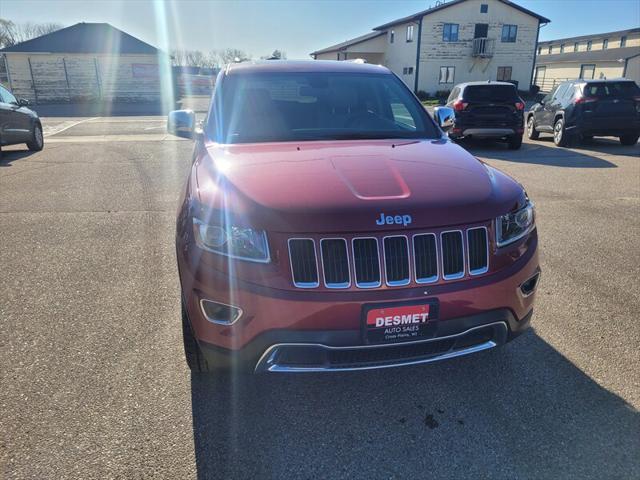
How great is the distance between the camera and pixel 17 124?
11125 millimetres

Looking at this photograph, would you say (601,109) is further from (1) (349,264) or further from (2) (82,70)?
(2) (82,70)

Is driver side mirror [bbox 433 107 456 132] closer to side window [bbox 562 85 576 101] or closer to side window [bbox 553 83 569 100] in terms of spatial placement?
side window [bbox 562 85 576 101]

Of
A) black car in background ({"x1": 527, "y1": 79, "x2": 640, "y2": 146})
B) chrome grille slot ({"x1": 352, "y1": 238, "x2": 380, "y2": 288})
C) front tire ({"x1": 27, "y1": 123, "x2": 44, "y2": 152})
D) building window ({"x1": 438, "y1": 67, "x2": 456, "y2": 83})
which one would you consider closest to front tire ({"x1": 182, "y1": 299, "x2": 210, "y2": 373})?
chrome grille slot ({"x1": 352, "y1": 238, "x2": 380, "y2": 288})

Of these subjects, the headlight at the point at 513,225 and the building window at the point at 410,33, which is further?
the building window at the point at 410,33

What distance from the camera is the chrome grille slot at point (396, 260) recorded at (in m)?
2.18

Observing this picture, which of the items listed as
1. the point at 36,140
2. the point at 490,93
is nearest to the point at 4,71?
the point at 36,140

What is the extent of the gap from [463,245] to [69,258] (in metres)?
3.96

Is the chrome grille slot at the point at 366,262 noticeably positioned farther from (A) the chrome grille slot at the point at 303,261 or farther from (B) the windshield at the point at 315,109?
(B) the windshield at the point at 315,109

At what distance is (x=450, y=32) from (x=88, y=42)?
1120 inches

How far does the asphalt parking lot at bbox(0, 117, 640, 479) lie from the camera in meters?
2.24

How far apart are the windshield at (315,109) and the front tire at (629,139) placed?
37.3ft

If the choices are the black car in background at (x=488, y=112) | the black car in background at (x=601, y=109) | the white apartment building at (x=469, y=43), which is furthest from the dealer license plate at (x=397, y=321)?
the white apartment building at (x=469, y=43)

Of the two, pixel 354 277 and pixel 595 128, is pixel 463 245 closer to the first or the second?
pixel 354 277

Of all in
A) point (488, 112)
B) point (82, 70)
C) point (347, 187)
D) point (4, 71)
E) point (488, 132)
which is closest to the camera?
point (347, 187)
